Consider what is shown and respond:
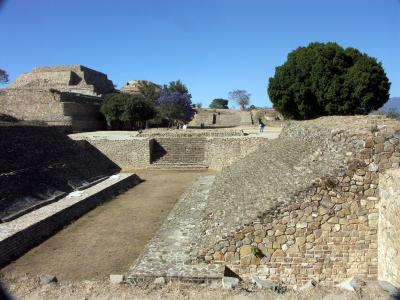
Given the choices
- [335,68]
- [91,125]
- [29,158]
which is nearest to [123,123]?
[91,125]

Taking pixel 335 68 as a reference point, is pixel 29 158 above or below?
below

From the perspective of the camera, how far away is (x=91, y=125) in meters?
32.5

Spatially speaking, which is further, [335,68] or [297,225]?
[335,68]

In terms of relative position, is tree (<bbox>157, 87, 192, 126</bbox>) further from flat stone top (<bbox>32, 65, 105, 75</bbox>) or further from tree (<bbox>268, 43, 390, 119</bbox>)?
flat stone top (<bbox>32, 65, 105, 75</bbox>)

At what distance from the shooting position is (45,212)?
10.7 meters

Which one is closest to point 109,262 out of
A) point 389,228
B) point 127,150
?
point 389,228

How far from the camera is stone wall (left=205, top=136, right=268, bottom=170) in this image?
68.7ft

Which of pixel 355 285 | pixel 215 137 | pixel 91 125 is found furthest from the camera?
pixel 91 125

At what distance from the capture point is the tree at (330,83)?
1055 inches

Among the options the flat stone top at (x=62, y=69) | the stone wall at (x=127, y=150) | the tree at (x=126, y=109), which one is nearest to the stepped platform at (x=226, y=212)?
the stone wall at (x=127, y=150)

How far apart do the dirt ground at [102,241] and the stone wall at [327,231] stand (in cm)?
250

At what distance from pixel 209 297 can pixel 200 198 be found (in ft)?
23.3

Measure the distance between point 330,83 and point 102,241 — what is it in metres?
22.3

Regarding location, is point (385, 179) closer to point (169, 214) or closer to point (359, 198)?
point (359, 198)
